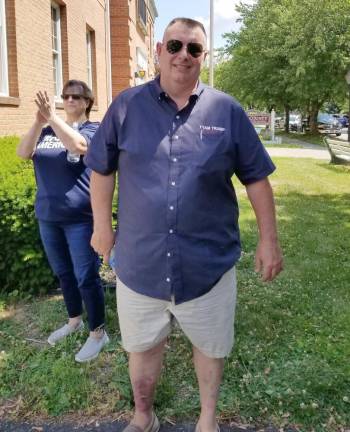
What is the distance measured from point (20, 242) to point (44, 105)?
162 cm

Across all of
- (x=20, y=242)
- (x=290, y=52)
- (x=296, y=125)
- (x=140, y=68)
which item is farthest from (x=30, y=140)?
(x=296, y=125)

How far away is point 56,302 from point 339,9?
77.5 ft

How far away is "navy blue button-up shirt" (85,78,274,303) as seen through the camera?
2.26 metres

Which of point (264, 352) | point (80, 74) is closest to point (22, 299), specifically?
point (264, 352)

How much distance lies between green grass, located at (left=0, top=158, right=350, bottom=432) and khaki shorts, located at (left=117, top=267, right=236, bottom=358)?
65 cm

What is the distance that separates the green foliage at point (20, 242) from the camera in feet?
13.8

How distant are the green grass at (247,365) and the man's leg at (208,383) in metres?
0.27

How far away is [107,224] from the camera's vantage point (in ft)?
8.37

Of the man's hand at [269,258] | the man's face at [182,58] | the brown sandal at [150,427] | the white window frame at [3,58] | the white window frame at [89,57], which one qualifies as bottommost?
the brown sandal at [150,427]

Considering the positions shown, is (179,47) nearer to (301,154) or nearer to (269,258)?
(269,258)

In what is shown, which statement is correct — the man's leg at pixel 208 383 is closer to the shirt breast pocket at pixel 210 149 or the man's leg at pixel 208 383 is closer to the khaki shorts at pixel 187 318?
the khaki shorts at pixel 187 318

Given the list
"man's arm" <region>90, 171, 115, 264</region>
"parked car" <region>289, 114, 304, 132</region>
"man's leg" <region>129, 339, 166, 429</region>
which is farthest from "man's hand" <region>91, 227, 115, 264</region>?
"parked car" <region>289, 114, 304, 132</region>

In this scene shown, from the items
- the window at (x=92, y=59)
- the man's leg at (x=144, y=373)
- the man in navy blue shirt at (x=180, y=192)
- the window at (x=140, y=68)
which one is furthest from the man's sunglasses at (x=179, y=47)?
the window at (x=140, y=68)

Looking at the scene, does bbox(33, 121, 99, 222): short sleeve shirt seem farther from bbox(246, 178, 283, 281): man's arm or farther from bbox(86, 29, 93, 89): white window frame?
bbox(86, 29, 93, 89): white window frame
